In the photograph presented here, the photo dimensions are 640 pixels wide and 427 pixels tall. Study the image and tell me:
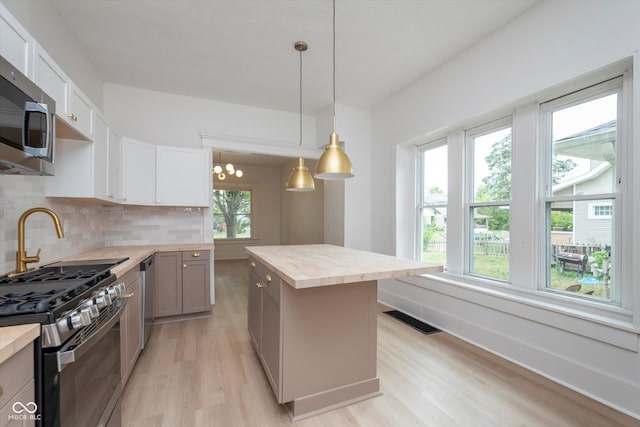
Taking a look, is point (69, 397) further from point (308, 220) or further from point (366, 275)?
point (308, 220)

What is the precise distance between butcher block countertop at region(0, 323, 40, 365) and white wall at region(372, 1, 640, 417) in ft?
9.52

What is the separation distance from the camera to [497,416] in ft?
5.66

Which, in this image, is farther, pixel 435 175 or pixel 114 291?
pixel 435 175

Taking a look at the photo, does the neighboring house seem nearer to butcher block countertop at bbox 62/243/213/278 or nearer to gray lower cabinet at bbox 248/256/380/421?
gray lower cabinet at bbox 248/256/380/421

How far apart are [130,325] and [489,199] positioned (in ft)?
11.0

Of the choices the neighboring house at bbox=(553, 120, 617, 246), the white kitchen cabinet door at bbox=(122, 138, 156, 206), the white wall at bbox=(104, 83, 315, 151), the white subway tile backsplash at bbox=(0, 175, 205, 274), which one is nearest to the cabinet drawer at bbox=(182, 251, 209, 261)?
the white subway tile backsplash at bbox=(0, 175, 205, 274)

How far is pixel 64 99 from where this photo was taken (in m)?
1.79

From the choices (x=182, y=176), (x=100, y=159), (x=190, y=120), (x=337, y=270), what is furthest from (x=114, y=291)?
(x=190, y=120)

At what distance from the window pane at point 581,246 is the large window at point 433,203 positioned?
1.11 m

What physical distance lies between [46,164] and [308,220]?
5773mm

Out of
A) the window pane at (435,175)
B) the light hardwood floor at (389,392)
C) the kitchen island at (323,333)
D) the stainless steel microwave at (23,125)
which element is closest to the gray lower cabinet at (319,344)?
the kitchen island at (323,333)

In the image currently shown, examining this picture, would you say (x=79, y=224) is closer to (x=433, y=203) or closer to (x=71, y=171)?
(x=71, y=171)

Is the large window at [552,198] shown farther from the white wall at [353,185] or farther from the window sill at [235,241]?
the window sill at [235,241]

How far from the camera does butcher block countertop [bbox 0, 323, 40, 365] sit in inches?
28.2
